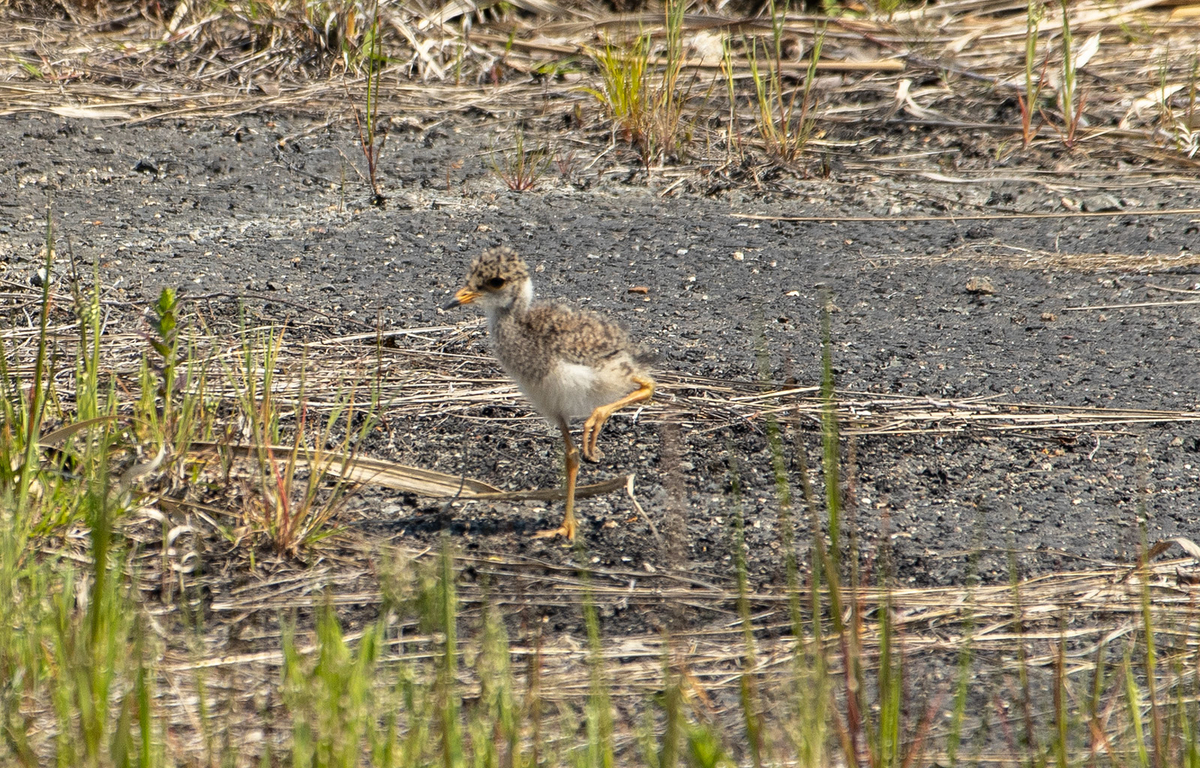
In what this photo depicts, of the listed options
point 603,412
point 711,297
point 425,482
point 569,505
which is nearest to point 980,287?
point 711,297

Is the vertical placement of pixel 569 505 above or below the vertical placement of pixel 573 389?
below

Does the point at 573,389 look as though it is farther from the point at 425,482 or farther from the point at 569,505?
the point at 425,482

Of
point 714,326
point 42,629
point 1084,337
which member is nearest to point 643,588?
point 42,629

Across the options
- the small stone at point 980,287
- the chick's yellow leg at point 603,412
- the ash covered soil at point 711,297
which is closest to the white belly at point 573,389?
the chick's yellow leg at point 603,412

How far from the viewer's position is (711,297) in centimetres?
481

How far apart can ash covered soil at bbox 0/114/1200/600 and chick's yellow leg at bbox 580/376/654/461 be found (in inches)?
2.9

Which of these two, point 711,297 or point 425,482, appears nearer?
point 425,482

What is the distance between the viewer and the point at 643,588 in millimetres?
2979

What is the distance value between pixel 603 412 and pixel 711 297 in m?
1.42

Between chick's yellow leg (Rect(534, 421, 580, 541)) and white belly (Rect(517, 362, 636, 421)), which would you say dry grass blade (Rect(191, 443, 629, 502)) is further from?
white belly (Rect(517, 362, 636, 421))

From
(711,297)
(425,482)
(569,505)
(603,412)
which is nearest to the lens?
(569,505)

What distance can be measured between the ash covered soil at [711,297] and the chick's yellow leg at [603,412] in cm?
7

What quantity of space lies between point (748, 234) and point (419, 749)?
12.3 feet

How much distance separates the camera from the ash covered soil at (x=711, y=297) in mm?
3312
